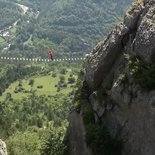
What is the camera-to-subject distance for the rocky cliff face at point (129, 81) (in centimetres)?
3400

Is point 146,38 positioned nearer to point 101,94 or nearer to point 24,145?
point 101,94

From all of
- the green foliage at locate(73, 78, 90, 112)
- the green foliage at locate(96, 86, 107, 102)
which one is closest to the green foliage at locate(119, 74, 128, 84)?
the green foliage at locate(96, 86, 107, 102)

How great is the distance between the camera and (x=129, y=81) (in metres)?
36.1

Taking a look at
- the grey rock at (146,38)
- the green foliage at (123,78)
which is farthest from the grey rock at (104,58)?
the green foliage at (123,78)

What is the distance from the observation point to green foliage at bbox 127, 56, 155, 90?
33969 millimetres

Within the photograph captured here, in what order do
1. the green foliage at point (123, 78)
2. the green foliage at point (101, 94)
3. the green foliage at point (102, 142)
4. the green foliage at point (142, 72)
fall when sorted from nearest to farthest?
the green foliage at point (142, 72) < the green foliage at point (123, 78) < the green foliage at point (102, 142) < the green foliage at point (101, 94)

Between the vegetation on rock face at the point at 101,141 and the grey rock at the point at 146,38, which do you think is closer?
the grey rock at the point at 146,38

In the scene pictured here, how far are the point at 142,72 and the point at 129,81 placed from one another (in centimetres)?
175

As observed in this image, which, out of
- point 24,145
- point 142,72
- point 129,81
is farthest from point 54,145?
point 24,145

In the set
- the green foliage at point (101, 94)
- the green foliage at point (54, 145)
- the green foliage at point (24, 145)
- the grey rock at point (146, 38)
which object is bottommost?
the green foliage at point (24, 145)

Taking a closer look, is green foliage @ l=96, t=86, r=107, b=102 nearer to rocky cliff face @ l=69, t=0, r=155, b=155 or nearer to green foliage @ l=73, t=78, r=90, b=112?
rocky cliff face @ l=69, t=0, r=155, b=155

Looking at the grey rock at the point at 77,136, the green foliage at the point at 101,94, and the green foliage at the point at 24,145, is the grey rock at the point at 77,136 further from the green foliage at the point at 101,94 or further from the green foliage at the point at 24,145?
the green foliage at the point at 24,145

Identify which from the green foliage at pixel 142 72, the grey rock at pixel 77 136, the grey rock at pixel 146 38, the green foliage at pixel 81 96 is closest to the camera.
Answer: the green foliage at pixel 142 72

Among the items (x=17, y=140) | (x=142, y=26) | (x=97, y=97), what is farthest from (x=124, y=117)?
(x=17, y=140)
